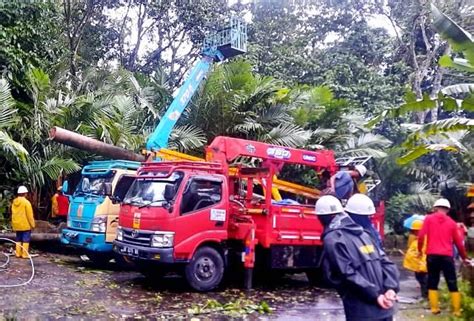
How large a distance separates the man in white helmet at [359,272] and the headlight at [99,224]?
777 cm

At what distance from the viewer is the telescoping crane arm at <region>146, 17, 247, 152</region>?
1377 cm

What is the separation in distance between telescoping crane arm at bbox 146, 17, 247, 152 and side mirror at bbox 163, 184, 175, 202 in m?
3.68

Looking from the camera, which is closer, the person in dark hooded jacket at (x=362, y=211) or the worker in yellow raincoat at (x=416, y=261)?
the person in dark hooded jacket at (x=362, y=211)

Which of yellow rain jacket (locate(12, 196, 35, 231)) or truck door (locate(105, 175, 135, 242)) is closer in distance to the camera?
truck door (locate(105, 175, 135, 242))

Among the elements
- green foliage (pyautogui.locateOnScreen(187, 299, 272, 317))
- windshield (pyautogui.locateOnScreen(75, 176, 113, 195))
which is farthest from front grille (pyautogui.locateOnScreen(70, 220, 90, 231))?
green foliage (pyautogui.locateOnScreen(187, 299, 272, 317))

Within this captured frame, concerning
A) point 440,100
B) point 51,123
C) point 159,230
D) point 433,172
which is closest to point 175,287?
point 159,230

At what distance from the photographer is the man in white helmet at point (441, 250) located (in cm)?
793

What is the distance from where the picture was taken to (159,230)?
9320mm

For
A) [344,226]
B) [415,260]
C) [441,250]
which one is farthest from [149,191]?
[344,226]

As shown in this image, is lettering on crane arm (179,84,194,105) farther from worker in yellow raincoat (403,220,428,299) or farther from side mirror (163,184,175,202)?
worker in yellow raincoat (403,220,428,299)

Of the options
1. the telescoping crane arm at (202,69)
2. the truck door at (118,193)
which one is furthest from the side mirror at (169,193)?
the telescoping crane arm at (202,69)

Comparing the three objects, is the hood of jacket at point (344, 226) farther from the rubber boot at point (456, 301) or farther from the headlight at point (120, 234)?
the headlight at point (120, 234)

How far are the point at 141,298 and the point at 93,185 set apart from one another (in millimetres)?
3846

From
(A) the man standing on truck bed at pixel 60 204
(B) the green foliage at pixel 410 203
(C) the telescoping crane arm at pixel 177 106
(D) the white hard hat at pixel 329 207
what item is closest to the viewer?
(D) the white hard hat at pixel 329 207
